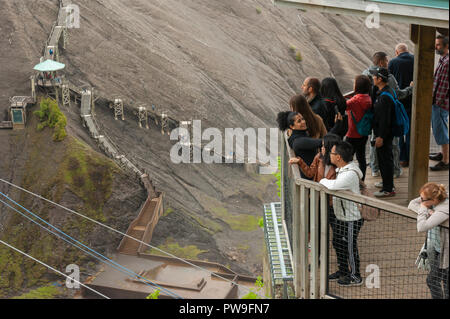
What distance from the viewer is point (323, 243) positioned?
6.08 m

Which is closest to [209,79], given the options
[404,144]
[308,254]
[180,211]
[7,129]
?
[180,211]

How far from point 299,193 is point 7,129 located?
38849 millimetres

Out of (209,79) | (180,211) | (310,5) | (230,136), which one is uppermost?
(310,5)

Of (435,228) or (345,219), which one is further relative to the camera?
(345,219)

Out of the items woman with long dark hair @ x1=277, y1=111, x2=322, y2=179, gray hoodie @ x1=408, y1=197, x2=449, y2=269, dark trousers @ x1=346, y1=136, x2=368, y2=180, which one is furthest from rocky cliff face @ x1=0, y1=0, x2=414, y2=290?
gray hoodie @ x1=408, y1=197, x2=449, y2=269

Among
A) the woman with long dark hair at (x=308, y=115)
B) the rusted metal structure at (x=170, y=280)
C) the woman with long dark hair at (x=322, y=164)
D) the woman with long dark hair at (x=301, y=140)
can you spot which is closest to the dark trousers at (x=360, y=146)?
the woman with long dark hair at (x=308, y=115)

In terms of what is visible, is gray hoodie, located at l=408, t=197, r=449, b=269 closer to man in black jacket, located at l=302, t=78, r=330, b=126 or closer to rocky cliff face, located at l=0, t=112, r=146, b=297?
man in black jacket, located at l=302, t=78, r=330, b=126

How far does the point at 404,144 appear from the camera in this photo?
9.66 m

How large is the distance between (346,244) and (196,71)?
44.3 m

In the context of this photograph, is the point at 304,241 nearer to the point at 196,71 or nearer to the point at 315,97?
the point at 315,97

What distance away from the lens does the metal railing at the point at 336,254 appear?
6.03 meters

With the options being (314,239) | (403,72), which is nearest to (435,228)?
(314,239)

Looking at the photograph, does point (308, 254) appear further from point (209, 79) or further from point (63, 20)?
point (63, 20)
